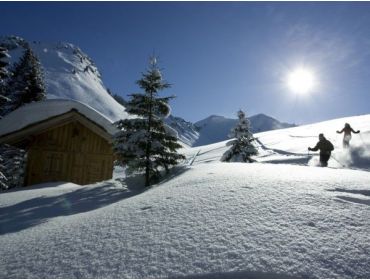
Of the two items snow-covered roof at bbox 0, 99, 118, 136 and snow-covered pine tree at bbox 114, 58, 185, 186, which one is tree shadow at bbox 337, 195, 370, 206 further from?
snow-covered roof at bbox 0, 99, 118, 136

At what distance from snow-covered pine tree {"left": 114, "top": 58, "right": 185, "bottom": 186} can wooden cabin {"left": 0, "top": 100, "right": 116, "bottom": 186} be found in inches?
245

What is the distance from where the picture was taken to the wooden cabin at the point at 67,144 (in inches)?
664

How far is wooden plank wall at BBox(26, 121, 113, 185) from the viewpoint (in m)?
17.0

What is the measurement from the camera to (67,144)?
17.6m

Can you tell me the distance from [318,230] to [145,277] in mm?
2044

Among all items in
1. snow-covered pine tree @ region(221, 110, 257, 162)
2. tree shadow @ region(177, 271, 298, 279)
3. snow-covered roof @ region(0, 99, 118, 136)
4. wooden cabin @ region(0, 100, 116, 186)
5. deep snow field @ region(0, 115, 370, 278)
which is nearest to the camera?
tree shadow @ region(177, 271, 298, 279)

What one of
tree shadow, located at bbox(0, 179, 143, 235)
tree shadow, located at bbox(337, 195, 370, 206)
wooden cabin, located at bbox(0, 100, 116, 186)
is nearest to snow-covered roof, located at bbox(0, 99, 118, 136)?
wooden cabin, located at bbox(0, 100, 116, 186)

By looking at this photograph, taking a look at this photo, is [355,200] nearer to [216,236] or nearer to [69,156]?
[216,236]

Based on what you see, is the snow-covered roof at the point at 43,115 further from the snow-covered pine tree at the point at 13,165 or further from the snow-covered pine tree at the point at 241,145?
the snow-covered pine tree at the point at 13,165

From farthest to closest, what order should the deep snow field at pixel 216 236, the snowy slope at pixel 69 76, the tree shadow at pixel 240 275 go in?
the snowy slope at pixel 69 76 < the deep snow field at pixel 216 236 < the tree shadow at pixel 240 275

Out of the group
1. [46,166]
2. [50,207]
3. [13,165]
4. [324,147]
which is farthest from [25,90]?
[324,147]

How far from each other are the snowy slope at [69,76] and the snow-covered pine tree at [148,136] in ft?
314

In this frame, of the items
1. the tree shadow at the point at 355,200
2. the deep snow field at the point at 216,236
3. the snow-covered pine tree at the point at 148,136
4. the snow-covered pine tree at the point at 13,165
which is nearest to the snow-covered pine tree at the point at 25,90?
the snow-covered pine tree at the point at 13,165

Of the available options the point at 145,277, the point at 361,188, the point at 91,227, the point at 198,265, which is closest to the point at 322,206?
the point at 361,188
